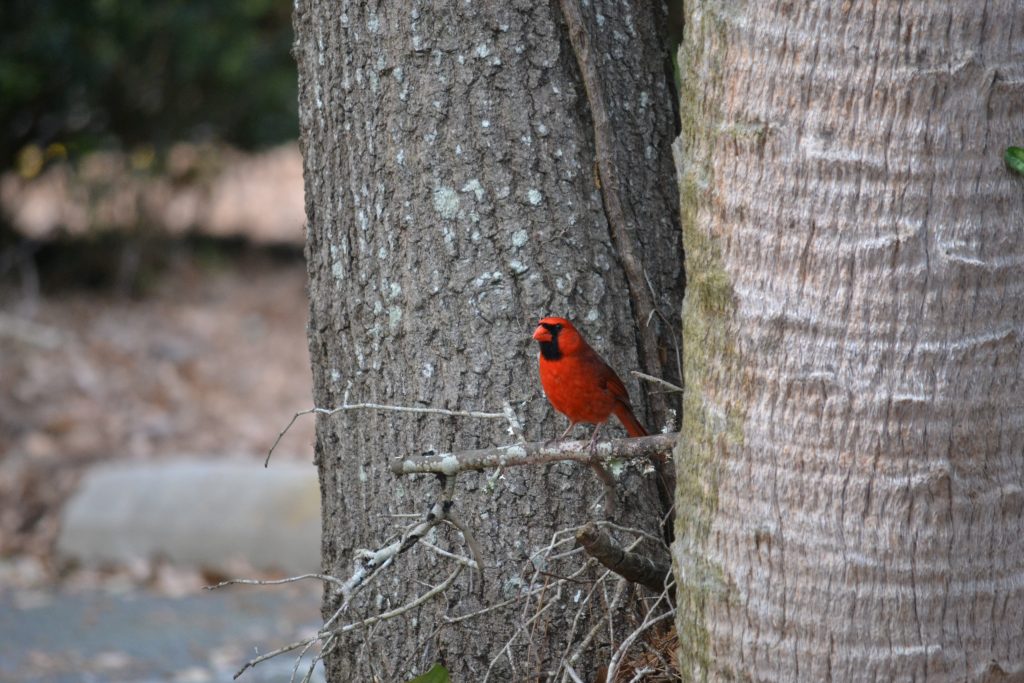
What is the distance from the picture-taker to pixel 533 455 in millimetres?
2436

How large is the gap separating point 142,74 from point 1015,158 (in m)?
9.73

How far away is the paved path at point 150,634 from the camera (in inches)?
201

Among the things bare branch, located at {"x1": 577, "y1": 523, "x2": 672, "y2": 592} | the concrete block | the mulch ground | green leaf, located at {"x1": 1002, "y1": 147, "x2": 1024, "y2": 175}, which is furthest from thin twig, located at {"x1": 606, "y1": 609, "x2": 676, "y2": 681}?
the mulch ground

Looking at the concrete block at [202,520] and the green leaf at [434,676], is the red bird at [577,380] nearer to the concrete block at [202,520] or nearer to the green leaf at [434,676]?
the green leaf at [434,676]

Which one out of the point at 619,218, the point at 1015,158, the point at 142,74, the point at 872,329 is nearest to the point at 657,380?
the point at 619,218

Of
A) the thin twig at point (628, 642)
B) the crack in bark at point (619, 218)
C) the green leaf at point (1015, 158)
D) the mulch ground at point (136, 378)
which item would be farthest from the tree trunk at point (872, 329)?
the mulch ground at point (136, 378)

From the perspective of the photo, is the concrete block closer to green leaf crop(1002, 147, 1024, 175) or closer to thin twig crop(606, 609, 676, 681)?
thin twig crop(606, 609, 676, 681)

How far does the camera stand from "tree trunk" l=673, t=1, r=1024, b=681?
190cm

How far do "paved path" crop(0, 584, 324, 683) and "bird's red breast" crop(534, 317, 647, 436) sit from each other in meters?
2.49

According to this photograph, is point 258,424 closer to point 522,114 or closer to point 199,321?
point 199,321

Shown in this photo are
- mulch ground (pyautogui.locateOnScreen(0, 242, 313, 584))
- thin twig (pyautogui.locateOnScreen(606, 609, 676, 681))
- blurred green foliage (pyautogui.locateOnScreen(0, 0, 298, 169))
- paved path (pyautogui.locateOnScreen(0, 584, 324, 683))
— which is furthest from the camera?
blurred green foliage (pyautogui.locateOnScreen(0, 0, 298, 169))

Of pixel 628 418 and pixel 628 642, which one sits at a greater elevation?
pixel 628 418

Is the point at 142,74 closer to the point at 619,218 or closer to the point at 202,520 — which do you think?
the point at 202,520

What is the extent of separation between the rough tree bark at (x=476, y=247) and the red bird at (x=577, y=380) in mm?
71
